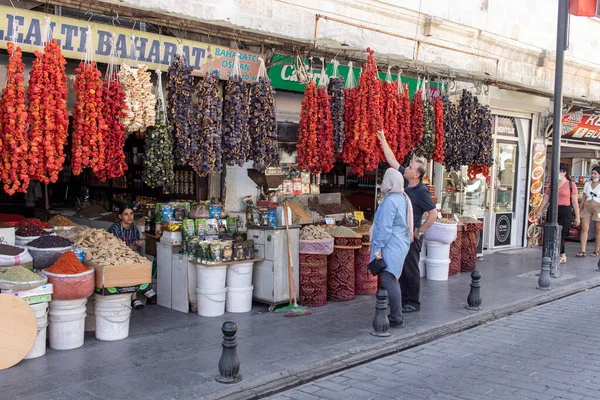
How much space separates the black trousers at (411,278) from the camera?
26.1ft

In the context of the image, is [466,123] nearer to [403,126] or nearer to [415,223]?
[403,126]

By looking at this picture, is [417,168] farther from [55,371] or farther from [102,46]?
[55,371]

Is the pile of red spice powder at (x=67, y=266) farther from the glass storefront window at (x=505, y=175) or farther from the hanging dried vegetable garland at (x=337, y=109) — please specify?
the glass storefront window at (x=505, y=175)

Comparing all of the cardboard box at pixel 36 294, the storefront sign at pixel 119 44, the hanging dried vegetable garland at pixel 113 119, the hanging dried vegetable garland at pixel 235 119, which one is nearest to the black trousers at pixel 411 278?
the hanging dried vegetable garland at pixel 235 119

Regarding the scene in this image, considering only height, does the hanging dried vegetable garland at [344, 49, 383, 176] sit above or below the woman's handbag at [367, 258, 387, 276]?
above

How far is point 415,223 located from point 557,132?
160 inches

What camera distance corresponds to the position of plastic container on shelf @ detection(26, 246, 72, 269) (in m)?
6.41

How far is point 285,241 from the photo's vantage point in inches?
307

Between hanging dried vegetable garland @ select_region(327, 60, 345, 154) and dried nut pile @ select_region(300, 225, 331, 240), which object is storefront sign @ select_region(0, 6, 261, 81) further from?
dried nut pile @ select_region(300, 225, 331, 240)

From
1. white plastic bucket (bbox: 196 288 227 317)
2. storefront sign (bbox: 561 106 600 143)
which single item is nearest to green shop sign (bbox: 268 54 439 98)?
white plastic bucket (bbox: 196 288 227 317)

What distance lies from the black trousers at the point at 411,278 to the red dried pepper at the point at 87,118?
4.19 meters

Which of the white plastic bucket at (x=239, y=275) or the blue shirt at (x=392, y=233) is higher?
the blue shirt at (x=392, y=233)

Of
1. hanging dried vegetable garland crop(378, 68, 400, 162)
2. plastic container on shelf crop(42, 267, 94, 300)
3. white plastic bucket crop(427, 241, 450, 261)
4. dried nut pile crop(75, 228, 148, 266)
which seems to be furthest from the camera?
white plastic bucket crop(427, 241, 450, 261)

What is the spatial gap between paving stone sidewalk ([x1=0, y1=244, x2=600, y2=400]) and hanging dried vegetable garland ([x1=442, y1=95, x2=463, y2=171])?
2.47m
